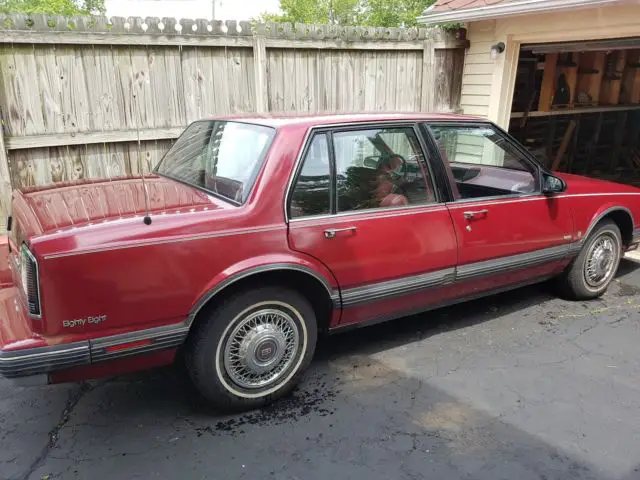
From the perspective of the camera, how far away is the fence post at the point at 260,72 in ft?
19.3

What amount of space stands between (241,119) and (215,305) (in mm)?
1330

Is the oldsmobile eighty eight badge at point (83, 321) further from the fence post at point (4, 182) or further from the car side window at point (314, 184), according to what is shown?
the fence post at point (4, 182)

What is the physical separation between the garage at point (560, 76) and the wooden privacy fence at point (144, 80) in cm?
111

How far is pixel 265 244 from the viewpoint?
2785mm

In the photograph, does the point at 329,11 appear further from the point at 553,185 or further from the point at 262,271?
the point at 262,271

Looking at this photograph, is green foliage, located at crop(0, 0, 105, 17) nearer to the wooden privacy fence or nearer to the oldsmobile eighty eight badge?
the wooden privacy fence

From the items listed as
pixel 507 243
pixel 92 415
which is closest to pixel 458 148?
pixel 507 243

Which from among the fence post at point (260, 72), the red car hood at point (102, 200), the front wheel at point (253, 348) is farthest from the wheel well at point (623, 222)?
the fence post at point (260, 72)

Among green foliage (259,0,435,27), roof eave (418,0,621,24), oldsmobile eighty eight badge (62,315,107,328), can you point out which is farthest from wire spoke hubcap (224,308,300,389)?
green foliage (259,0,435,27)

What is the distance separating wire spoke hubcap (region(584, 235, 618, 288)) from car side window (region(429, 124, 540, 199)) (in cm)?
102

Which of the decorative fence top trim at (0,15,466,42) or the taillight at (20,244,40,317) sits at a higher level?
the decorative fence top trim at (0,15,466,42)

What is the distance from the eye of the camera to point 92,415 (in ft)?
9.58

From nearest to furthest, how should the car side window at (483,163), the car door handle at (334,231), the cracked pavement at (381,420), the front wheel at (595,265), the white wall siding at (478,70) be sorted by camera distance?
the cracked pavement at (381,420)
the car door handle at (334,231)
the car side window at (483,163)
the front wheel at (595,265)
the white wall siding at (478,70)

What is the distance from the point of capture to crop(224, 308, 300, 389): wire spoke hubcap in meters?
2.85
